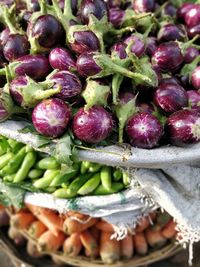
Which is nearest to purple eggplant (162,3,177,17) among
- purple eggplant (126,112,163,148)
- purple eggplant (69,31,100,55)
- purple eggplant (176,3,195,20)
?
purple eggplant (176,3,195,20)

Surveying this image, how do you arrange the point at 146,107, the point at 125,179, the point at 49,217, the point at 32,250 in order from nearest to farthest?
1. the point at 146,107
2. the point at 125,179
3. the point at 49,217
4. the point at 32,250

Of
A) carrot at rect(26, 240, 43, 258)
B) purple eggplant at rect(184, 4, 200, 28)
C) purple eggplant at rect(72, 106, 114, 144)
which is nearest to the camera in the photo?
purple eggplant at rect(72, 106, 114, 144)

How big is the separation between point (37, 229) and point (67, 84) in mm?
638

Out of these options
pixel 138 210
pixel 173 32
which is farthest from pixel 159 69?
pixel 138 210

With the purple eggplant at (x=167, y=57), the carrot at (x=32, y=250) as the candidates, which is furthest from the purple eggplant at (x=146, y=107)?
the carrot at (x=32, y=250)

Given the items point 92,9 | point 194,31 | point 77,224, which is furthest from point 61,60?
point 77,224

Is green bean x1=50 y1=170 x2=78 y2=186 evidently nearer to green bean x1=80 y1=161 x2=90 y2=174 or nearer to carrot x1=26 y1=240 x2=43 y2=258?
green bean x1=80 y1=161 x2=90 y2=174

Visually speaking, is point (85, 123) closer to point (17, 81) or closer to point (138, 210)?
point (17, 81)

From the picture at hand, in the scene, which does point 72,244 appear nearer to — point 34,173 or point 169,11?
point 34,173

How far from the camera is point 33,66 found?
40.0 inches

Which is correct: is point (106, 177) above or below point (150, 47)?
below

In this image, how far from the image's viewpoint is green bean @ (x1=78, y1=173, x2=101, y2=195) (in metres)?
1.15

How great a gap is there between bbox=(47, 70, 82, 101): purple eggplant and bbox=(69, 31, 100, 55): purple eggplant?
0.07 meters

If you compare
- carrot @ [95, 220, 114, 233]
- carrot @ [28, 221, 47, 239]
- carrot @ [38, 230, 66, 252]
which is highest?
carrot @ [95, 220, 114, 233]
